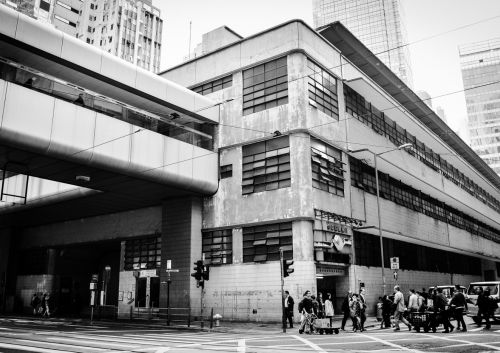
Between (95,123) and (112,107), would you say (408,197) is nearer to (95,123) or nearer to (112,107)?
(112,107)

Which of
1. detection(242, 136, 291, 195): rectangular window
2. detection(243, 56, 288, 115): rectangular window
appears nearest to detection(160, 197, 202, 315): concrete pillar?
detection(242, 136, 291, 195): rectangular window

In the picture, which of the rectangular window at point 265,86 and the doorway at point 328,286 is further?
the doorway at point 328,286

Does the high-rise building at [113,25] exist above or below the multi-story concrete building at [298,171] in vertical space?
above

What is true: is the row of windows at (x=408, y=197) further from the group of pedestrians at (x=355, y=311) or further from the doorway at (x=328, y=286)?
the group of pedestrians at (x=355, y=311)

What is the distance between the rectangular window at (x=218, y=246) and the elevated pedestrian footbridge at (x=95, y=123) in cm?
263

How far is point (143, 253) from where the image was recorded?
2995 centimetres

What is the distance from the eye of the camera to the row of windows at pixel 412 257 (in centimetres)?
2778

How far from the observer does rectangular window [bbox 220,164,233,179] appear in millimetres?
26938

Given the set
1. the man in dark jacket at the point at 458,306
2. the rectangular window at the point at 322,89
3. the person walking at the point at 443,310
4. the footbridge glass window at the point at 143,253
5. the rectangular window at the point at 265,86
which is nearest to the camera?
the person walking at the point at 443,310

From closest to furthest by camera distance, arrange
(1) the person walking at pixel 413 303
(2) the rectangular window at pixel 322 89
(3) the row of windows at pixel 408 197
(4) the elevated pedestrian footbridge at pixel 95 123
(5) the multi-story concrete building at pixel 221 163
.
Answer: (1) the person walking at pixel 413 303
(4) the elevated pedestrian footbridge at pixel 95 123
(5) the multi-story concrete building at pixel 221 163
(2) the rectangular window at pixel 322 89
(3) the row of windows at pixel 408 197

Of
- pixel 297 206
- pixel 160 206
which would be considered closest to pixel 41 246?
pixel 160 206

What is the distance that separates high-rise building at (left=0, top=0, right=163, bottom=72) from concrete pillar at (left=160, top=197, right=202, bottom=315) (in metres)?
77.9

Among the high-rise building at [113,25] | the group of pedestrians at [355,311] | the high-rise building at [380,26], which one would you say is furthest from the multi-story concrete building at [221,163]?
the high-rise building at [380,26]

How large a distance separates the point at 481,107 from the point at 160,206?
439 feet
